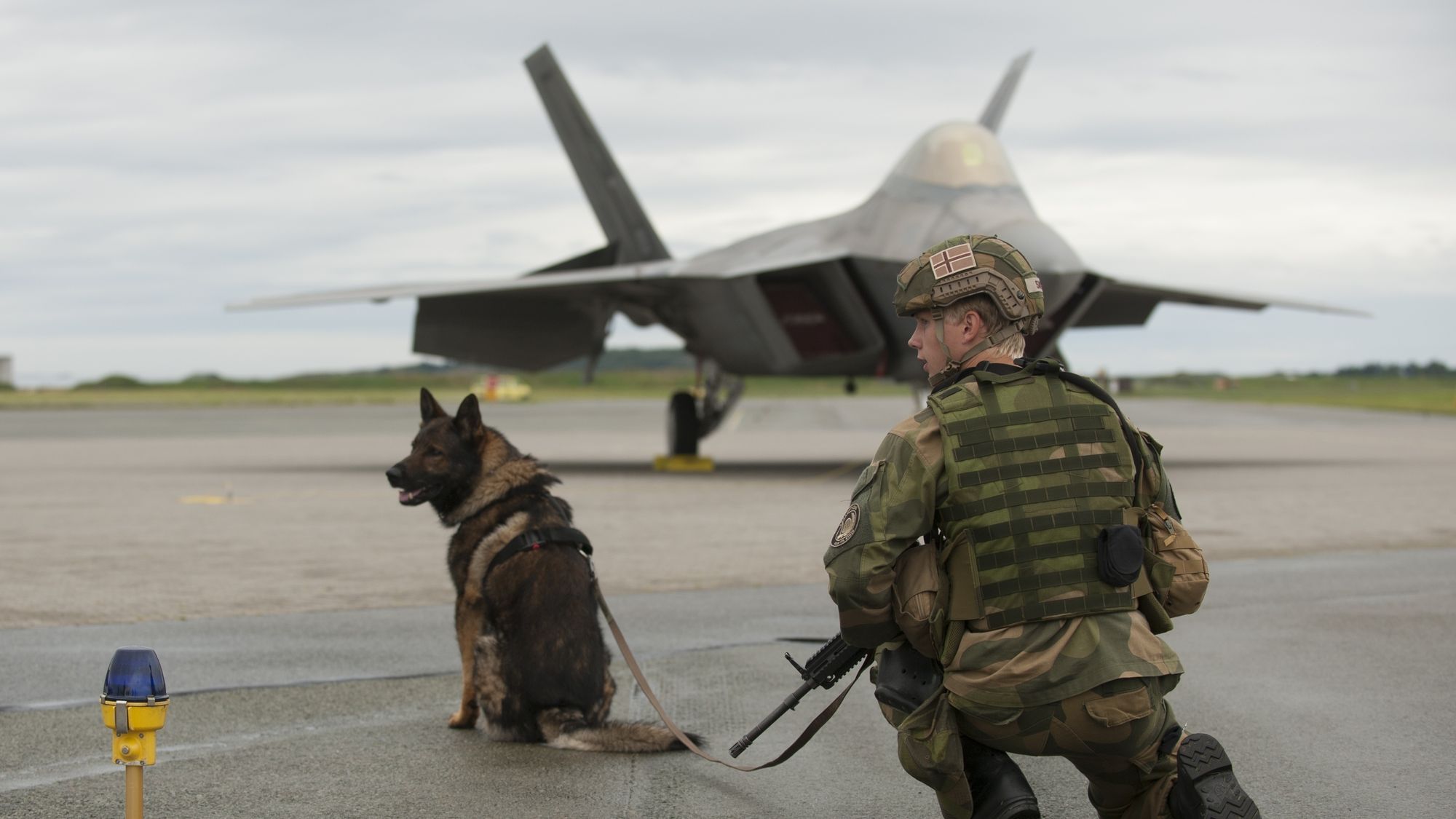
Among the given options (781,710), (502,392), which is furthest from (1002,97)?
(502,392)

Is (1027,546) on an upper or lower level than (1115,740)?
upper

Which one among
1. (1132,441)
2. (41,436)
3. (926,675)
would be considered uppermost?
(1132,441)

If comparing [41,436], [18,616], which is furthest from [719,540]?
[41,436]

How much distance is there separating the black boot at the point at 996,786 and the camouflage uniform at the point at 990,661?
0.05m

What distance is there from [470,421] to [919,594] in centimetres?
271

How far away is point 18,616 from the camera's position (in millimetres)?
8695

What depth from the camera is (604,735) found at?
17.6ft

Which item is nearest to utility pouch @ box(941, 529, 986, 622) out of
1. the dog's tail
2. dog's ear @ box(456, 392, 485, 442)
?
the dog's tail

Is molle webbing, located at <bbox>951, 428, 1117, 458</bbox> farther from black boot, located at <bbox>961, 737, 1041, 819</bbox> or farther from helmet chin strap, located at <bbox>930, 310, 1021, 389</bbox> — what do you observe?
black boot, located at <bbox>961, 737, 1041, 819</bbox>

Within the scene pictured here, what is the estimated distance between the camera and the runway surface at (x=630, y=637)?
4.98 m

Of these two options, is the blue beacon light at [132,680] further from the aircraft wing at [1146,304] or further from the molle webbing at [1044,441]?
the aircraft wing at [1146,304]

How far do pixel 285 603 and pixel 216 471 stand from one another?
13.4 m

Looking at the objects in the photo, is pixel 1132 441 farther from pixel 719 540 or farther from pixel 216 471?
pixel 216 471

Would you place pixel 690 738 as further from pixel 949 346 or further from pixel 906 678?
pixel 949 346
